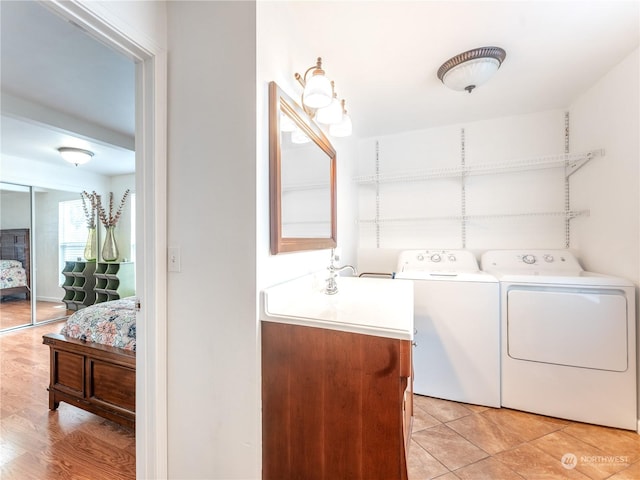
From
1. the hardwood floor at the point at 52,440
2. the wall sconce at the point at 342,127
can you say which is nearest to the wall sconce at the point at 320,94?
the wall sconce at the point at 342,127

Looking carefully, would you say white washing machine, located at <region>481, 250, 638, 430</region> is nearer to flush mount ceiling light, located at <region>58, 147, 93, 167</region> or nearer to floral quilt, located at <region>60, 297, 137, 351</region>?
floral quilt, located at <region>60, 297, 137, 351</region>

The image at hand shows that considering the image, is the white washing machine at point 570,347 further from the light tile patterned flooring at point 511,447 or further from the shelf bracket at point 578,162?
the shelf bracket at point 578,162

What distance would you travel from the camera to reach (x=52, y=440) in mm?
1632

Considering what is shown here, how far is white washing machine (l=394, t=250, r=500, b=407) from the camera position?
6.23 feet

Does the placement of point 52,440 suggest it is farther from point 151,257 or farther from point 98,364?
point 151,257

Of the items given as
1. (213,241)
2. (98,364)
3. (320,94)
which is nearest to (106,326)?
(98,364)

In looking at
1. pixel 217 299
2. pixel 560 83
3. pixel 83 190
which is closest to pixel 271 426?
pixel 217 299

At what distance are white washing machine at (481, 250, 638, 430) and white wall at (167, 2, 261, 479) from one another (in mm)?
1825

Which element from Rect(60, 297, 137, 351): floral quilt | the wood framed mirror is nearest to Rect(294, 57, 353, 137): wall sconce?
the wood framed mirror

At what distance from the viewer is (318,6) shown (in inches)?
51.3

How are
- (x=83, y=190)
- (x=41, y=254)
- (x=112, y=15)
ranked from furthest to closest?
(x=83, y=190) < (x=41, y=254) < (x=112, y=15)

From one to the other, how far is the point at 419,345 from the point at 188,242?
5.95ft

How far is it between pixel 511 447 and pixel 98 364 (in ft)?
8.69

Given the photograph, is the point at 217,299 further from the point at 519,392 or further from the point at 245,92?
the point at 519,392
